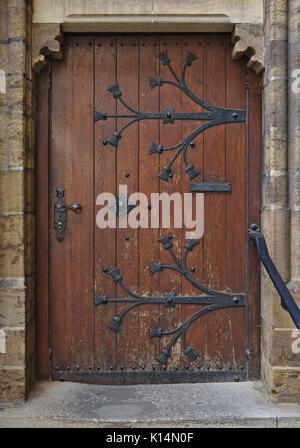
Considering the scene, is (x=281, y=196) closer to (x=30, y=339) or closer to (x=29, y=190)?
(x=29, y=190)

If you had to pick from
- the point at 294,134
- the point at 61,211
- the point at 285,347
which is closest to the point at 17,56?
the point at 61,211

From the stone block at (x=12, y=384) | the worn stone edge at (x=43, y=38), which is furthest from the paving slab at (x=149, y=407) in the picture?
the worn stone edge at (x=43, y=38)

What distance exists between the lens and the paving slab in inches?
109

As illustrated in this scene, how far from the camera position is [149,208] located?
3254 mm

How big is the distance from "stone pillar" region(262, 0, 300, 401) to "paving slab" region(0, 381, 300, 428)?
174 millimetres

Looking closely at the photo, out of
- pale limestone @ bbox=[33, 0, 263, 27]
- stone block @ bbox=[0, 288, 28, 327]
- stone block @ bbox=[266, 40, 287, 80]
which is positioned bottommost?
stone block @ bbox=[0, 288, 28, 327]

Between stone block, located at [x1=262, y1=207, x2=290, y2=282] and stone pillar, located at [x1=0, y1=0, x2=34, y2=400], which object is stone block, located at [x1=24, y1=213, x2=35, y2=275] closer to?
stone pillar, located at [x1=0, y1=0, x2=34, y2=400]

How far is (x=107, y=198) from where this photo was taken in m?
3.26

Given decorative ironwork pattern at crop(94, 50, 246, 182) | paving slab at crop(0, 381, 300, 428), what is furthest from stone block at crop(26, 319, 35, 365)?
decorative ironwork pattern at crop(94, 50, 246, 182)

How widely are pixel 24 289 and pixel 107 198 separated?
2.40 feet

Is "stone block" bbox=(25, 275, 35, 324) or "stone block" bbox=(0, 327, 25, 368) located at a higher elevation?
"stone block" bbox=(25, 275, 35, 324)

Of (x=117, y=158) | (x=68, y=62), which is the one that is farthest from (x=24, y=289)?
(x=68, y=62)

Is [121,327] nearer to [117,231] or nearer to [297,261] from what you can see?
[117,231]

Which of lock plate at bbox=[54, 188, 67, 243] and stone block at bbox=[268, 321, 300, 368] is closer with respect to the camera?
stone block at bbox=[268, 321, 300, 368]
